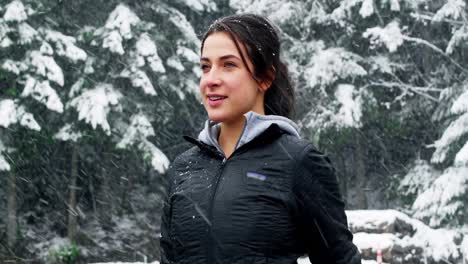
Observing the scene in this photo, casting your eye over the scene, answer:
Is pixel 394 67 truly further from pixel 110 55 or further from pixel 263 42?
pixel 263 42

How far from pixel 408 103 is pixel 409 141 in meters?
2.21

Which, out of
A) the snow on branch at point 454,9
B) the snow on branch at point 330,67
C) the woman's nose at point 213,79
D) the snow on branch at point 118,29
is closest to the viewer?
the woman's nose at point 213,79

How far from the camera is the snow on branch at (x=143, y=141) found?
63.6 feet

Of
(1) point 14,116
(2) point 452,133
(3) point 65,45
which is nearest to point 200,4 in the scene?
(3) point 65,45

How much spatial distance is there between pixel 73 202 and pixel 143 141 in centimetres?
330

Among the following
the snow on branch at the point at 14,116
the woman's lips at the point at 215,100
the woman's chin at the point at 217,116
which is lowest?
the snow on branch at the point at 14,116

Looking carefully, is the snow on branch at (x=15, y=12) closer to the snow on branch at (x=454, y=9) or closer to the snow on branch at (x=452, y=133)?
the snow on branch at (x=454, y=9)

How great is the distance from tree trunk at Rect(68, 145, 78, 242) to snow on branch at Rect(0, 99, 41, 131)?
11.8 feet

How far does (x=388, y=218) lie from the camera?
13.8 m

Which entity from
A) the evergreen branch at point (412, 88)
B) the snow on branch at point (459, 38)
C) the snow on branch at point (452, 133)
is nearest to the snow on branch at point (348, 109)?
the evergreen branch at point (412, 88)

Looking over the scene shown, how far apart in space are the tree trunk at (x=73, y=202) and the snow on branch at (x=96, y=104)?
2362mm

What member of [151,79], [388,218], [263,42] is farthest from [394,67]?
[263,42]

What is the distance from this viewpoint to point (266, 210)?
6.88ft

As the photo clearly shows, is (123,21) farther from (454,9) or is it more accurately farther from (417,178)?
(417,178)
